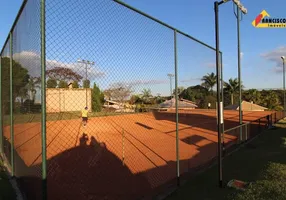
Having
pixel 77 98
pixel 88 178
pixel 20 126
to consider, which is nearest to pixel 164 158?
pixel 88 178

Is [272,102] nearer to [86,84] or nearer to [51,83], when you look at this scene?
[86,84]

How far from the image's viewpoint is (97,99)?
404 cm

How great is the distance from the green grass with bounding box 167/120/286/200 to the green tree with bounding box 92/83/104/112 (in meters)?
2.41

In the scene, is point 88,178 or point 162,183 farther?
point 88,178

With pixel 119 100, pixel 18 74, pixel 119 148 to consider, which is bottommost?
pixel 119 148

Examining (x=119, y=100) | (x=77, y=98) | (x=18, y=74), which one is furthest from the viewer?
(x=18, y=74)

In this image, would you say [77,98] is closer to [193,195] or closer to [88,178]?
[193,195]

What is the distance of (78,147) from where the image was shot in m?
13.2

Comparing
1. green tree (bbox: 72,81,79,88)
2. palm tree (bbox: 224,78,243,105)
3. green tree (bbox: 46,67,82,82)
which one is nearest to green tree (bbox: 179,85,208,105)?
green tree (bbox: 72,81,79,88)

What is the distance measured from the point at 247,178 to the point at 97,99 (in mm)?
4218

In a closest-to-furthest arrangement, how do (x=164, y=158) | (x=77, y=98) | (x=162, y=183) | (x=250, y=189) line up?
(x=77, y=98) → (x=250, y=189) → (x=162, y=183) → (x=164, y=158)

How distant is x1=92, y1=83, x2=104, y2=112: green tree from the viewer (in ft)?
12.8

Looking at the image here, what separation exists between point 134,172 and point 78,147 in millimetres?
5578
